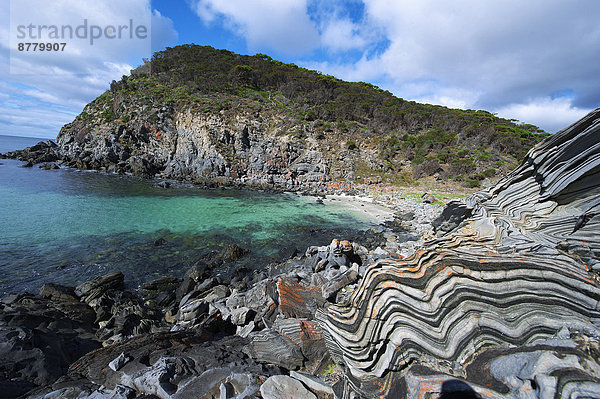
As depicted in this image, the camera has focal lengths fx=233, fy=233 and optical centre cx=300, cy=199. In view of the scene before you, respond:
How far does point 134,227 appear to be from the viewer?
17359 millimetres

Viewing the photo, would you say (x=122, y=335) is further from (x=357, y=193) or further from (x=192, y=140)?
(x=192, y=140)

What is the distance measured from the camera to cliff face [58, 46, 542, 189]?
3772cm

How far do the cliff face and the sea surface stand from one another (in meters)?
11.2

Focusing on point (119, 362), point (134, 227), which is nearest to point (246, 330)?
point (119, 362)

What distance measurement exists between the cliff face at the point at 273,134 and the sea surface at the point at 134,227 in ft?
36.8

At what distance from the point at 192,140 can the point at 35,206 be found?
2607 cm

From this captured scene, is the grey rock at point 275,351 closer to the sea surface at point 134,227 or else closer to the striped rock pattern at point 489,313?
the striped rock pattern at point 489,313

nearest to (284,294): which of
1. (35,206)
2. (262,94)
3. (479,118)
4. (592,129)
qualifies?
(592,129)

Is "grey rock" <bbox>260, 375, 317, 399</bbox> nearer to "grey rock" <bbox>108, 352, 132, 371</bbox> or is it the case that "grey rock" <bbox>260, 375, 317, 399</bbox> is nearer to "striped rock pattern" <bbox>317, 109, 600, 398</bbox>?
"striped rock pattern" <bbox>317, 109, 600, 398</bbox>

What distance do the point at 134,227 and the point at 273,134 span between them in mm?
31193

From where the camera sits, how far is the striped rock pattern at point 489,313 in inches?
103

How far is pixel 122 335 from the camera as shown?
287 inches

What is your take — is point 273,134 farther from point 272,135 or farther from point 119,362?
point 119,362

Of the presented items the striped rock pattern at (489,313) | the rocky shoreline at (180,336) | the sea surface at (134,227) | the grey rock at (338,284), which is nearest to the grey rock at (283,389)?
the rocky shoreline at (180,336)
